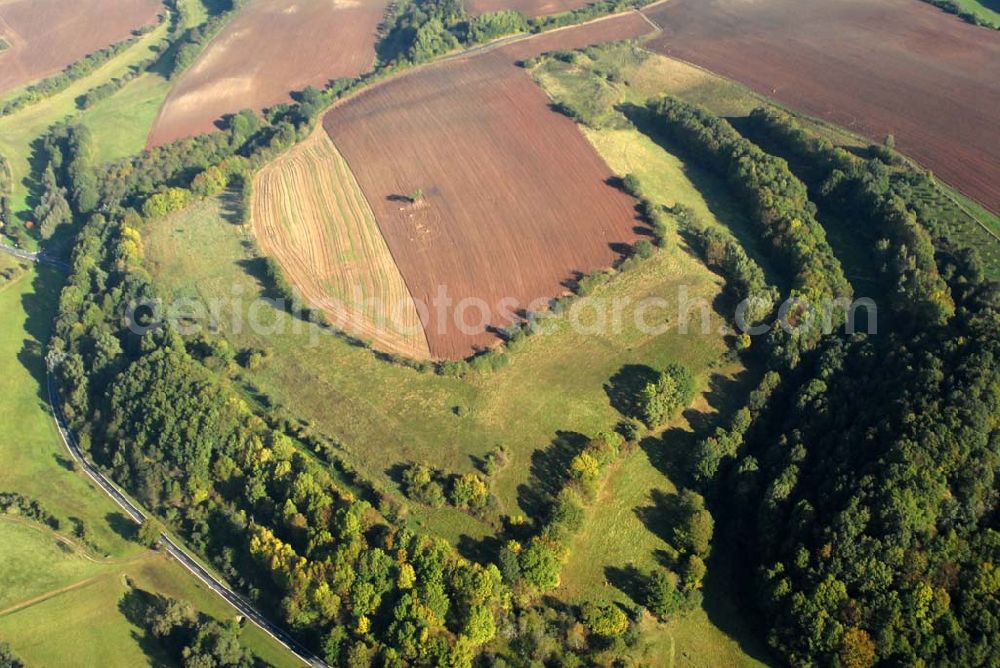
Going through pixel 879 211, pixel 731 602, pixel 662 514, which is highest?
pixel 879 211

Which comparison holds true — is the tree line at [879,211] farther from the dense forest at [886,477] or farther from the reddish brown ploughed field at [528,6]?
the reddish brown ploughed field at [528,6]

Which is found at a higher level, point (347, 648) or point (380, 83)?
point (380, 83)

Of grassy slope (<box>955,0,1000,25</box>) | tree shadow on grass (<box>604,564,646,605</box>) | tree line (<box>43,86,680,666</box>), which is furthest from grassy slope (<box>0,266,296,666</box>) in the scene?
grassy slope (<box>955,0,1000,25</box>)

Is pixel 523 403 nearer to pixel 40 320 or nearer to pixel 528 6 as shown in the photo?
pixel 40 320

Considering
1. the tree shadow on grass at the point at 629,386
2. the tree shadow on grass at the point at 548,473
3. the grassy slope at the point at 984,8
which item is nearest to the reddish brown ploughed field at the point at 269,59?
the tree shadow on grass at the point at 629,386

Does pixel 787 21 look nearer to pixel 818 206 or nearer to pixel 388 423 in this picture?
pixel 818 206

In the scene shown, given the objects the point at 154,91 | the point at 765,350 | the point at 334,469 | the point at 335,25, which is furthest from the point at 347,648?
the point at 335,25

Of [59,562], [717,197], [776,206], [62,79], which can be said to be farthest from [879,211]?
[62,79]

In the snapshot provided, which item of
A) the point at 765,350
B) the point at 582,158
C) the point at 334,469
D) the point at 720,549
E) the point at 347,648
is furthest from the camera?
the point at 582,158
